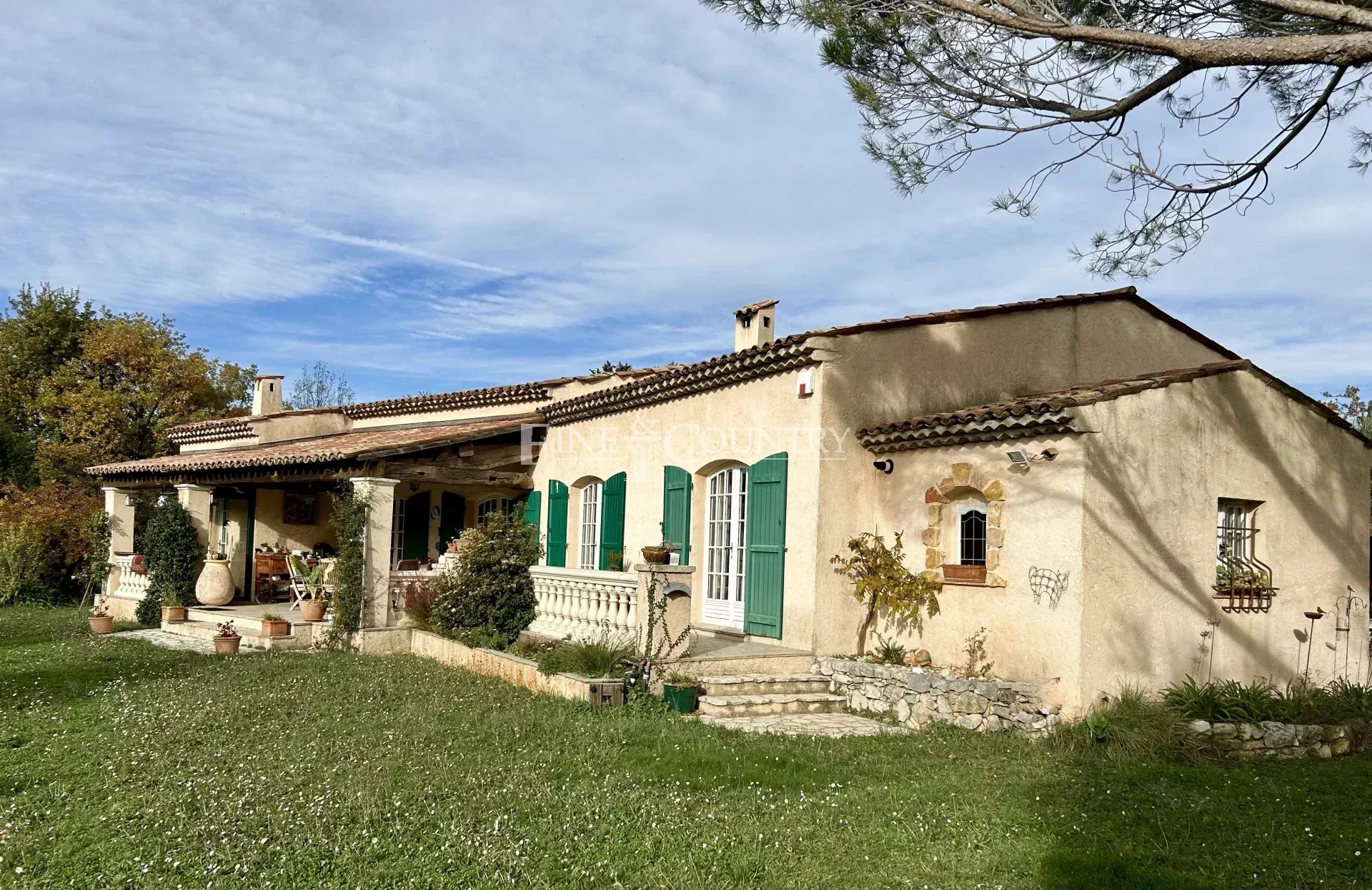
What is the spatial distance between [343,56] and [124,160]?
2.89 metres

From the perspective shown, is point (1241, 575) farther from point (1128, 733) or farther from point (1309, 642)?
point (1128, 733)

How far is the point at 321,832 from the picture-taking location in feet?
16.3

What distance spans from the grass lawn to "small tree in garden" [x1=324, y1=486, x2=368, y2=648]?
3287 millimetres

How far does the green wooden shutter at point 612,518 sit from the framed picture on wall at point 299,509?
7584 millimetres

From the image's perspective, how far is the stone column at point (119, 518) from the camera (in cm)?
1714

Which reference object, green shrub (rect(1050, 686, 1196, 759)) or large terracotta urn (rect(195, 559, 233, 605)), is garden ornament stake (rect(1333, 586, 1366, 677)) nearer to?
green shrub (rect(1050, 686, 1196, 759))

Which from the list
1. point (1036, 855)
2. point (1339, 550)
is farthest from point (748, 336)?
point (1036, 855)

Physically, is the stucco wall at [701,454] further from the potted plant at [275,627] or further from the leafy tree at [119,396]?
the leafy tree at [119,396]

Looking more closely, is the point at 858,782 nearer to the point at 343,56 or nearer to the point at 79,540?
the point at 343,56

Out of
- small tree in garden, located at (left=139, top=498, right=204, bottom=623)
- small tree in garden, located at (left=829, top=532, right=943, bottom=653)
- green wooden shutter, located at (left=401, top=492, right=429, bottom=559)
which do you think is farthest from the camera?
green wooden shutter, located at (left=401, top=492, right=429, bottom=559)

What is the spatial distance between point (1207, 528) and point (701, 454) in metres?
5.15

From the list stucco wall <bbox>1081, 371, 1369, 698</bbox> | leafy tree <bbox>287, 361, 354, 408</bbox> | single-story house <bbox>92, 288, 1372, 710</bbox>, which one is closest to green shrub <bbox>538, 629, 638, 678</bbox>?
single-story house <bbox>92, 288, 1372, 710</bbox>

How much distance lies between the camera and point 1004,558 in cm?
836

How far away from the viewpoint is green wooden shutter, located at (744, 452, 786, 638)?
9781 mm
